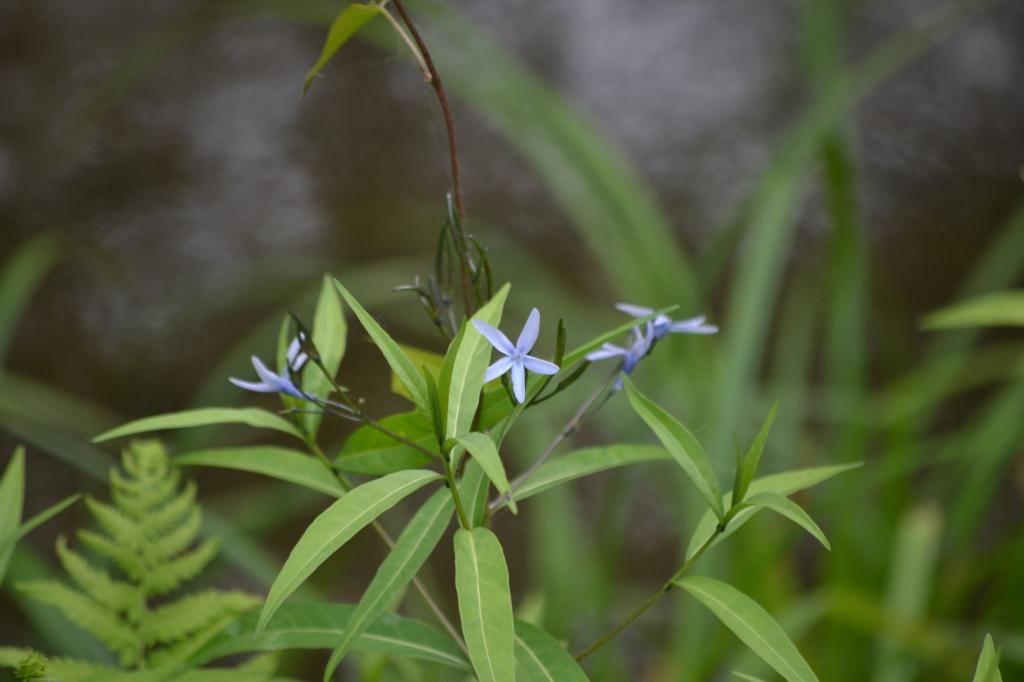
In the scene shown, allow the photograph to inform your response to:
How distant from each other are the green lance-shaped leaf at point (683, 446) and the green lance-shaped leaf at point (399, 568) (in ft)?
0.26

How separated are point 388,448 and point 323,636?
78 millimetres

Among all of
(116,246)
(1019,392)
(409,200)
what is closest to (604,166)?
(1019,392)

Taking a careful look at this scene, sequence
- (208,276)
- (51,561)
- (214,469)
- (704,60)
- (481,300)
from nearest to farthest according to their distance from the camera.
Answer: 1. (481,300)
2. (51,561)
3. (214,469)
4. (208,276)
5. (704,60)

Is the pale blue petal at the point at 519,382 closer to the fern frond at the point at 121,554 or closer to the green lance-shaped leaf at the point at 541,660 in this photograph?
the green lance-shaped leaf at the point at 541,660

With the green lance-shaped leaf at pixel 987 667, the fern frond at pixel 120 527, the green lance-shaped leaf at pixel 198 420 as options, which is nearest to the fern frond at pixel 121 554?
the fern frond at pixel 120 527

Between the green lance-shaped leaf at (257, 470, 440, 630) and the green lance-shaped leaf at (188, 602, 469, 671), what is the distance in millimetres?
66

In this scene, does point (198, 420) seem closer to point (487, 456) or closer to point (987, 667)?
point (487, 456)

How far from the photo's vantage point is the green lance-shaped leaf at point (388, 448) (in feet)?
1.14

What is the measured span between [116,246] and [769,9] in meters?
1.50

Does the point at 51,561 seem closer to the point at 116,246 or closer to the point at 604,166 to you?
the point at 116,246

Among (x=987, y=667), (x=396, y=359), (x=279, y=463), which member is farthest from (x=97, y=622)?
(x=987, y=667)

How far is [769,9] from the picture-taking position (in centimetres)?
207

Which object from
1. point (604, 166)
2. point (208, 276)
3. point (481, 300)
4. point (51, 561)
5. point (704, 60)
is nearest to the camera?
point (481, 300)

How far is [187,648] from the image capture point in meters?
0.39
